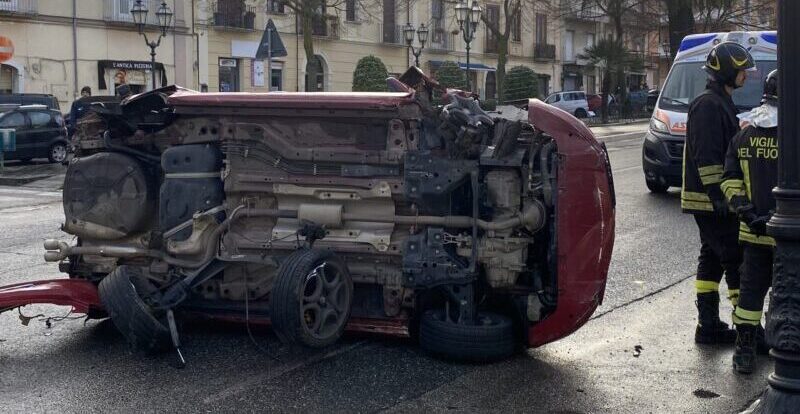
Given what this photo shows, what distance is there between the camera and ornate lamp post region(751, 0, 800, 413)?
3887mm

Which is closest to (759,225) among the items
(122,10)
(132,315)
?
(132,315)

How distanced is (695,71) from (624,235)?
467cm

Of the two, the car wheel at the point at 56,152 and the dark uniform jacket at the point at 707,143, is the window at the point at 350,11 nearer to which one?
the car wheel at the point at 56,152

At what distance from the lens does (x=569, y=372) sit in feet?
17.7

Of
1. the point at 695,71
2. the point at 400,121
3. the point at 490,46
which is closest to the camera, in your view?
the point at 400,121

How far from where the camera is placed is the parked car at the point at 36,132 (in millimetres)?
22641

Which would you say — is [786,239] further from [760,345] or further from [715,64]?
[715,64]

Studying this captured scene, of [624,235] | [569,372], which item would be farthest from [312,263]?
[624,235]

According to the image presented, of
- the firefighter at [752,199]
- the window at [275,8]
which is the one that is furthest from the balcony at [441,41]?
the firefighter at [752,199]

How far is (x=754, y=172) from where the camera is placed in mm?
5340

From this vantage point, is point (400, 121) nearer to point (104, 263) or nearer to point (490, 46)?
point (104, 263)

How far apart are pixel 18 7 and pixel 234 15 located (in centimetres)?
906

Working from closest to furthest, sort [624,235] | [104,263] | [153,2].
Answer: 1. [104,263]
2. [624,235]
3. [153,2]

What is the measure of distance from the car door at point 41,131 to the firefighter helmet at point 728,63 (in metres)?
20.1
